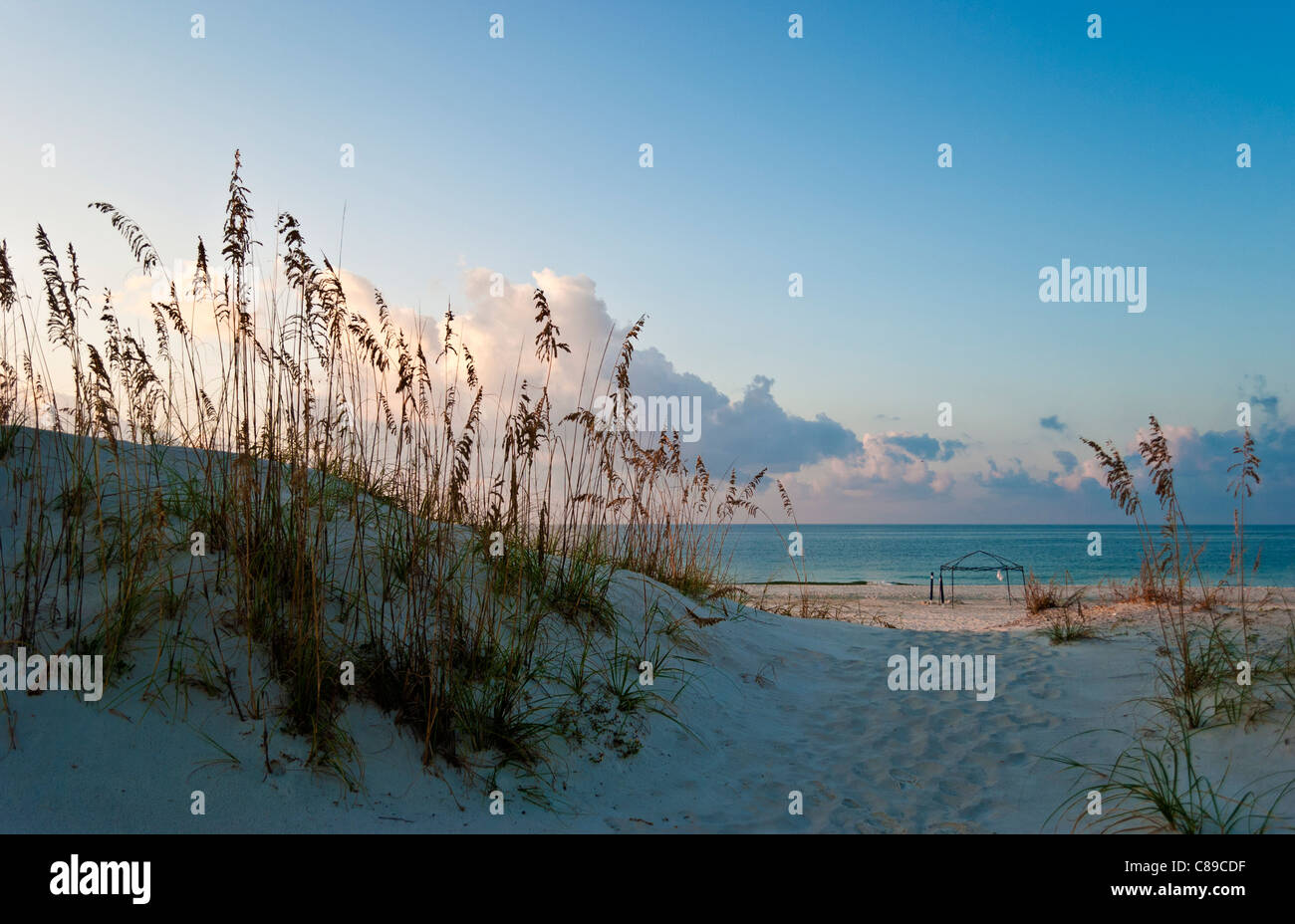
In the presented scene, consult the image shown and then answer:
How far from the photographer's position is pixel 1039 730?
15.0 feet

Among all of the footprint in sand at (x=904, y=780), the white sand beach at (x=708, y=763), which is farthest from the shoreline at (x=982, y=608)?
the footprint in sand at (x=904, y=780)

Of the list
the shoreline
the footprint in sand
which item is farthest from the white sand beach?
the shoreline

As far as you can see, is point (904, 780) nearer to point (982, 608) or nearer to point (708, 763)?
point (708, 763)

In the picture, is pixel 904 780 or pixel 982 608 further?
pixel 982 608

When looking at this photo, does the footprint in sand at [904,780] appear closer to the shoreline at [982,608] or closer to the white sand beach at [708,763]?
the white sand beach at [708,763]

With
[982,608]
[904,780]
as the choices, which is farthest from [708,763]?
[982,608]

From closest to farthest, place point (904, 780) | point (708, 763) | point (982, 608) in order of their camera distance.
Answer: point (904, 780) → point (708, 763) → point (982, 608)

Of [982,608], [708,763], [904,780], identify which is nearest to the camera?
[904,780]

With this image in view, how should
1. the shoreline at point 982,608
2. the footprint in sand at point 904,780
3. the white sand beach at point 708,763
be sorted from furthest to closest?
the shoreline at point 982,608
the footprint in sand at point 904,780
the white sand beach at point 708,763

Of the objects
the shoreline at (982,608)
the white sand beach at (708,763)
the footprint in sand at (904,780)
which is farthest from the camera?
the shoreline at (982,608)
